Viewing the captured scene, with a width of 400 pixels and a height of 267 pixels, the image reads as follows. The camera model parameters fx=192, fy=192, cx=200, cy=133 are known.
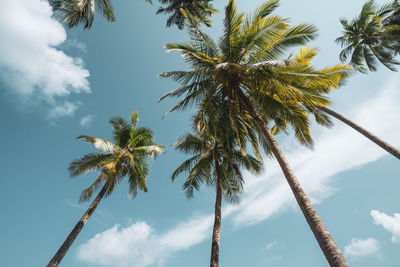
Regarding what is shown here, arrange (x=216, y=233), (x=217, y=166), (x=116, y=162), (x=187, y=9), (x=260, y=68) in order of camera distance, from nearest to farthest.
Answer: (x=260, y=68)
(x=216, y=233)
(x=116, y=162)
(x=217, y=166)
(x=187, y=9)

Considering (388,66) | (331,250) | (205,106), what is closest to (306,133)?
(205,106)

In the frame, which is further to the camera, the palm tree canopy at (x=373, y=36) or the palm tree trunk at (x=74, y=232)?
the palm tree canopy at (x=373, y=36)

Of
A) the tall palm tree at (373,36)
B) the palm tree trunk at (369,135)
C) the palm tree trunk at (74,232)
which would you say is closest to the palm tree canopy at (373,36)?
the tall palm tree at (373,36)

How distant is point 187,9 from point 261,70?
13.1m

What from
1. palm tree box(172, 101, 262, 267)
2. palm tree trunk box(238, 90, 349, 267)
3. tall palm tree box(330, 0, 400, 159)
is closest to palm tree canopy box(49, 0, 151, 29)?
palm tree box(172, 101, 262, 267)

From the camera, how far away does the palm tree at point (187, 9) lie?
1641 centimetres

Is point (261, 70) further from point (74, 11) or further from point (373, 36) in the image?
point (373, 36)

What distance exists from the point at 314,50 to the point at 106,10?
401 inches

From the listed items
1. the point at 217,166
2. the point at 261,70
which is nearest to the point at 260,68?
the point at 261,70

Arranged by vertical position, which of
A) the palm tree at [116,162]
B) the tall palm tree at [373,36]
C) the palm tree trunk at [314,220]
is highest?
the tall palm tree at [373,36]

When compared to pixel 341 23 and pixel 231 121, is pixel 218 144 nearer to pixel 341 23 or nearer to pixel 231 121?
pixel 231 121

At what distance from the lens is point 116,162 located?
1069cm

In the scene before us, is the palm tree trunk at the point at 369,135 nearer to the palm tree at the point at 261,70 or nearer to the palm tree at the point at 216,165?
the palm tree at the point at 261,70

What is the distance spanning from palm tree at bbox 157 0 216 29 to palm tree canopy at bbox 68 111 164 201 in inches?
388
